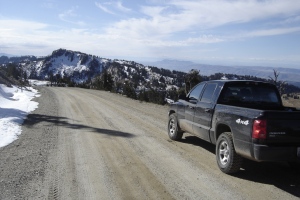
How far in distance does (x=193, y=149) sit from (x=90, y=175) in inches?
126

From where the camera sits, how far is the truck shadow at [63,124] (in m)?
10.2

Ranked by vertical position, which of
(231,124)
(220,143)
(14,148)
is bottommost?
(14,148)

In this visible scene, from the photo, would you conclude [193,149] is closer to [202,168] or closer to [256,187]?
[202,168]

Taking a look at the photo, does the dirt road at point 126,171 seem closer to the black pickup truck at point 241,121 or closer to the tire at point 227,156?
the tire at point 227,156

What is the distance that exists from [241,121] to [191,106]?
2.57 metres

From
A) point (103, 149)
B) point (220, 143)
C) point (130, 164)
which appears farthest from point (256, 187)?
point (103, 149)

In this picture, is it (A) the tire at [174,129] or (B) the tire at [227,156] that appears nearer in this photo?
(B) the tire at [227,156]

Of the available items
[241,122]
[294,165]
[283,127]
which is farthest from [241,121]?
[294,165]

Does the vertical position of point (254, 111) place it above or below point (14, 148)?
above

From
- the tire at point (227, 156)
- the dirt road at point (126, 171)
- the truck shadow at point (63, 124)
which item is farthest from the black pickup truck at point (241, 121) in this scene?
the truck shadow at point (63, 124)

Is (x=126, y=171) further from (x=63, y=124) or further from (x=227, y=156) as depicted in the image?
(x=63, y=124)

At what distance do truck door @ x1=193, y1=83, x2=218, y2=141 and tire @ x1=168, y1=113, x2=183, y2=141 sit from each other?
4.39 ft

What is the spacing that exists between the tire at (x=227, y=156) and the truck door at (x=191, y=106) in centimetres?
174

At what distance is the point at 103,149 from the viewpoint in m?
7.96
